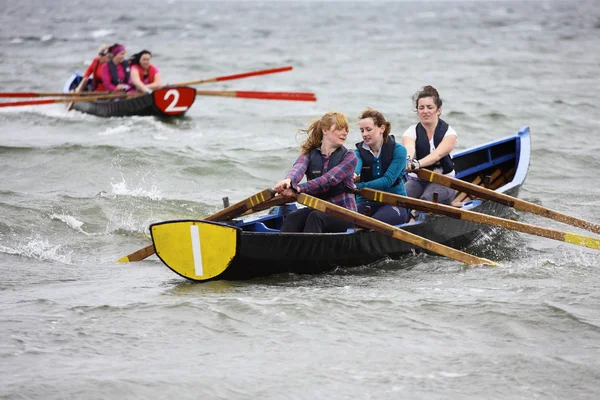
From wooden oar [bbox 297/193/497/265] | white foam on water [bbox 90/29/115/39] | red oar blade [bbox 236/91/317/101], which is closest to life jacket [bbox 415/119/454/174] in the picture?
wooden oar [bbox 297/193/497/265]

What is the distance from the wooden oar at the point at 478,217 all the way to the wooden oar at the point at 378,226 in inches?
15.1

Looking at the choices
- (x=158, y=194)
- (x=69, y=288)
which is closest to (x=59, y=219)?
(x=158, y=194)

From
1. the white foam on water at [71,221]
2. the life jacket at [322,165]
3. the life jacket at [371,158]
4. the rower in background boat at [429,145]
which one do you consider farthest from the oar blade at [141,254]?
the rower in background boat at [429,145]

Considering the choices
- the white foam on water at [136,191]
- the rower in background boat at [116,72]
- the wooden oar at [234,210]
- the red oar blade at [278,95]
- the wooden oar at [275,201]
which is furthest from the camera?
the rower in background boat at [116,72]

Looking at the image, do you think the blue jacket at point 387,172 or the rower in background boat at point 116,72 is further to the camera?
the rower in background boat at point 116,72

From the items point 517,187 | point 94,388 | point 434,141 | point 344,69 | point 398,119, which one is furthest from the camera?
point 344,69

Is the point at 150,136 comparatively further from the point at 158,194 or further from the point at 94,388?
the point at 94,388

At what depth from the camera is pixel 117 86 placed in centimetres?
1531

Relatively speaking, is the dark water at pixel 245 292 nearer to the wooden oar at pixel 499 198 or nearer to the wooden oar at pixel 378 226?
the wooden oar at pixel 378 226

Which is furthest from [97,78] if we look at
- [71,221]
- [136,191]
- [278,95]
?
[71,221]

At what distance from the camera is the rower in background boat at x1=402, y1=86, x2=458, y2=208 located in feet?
26.5

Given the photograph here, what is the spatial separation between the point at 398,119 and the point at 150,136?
5.08 meters

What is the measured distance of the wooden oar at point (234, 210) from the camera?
685 cm

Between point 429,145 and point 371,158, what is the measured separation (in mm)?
1005
